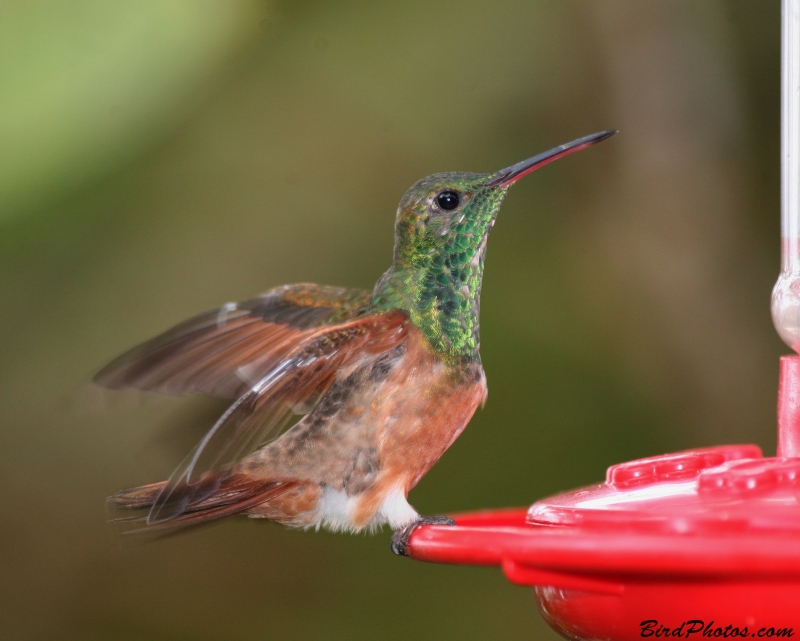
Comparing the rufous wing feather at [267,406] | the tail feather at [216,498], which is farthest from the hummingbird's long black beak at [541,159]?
the tail feather at [216,498]

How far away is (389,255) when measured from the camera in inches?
176

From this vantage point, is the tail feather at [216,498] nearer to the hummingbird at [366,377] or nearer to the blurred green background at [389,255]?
the hummingbird at [366,377]

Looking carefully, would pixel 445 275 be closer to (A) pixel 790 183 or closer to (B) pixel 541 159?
(B) pixel 541 159

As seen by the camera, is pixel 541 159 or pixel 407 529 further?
pixel 407 529

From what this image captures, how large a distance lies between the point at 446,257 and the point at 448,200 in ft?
0.43

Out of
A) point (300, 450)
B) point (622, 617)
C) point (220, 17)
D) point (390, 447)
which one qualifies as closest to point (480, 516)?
point (390, 447)

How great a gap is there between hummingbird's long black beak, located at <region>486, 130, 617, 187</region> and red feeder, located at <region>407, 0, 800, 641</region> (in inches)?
22.4

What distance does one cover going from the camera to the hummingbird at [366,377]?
2062 millimetres

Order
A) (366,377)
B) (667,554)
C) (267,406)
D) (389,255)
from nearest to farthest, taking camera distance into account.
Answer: (667,554), (267,406), (366,377), (389,255)

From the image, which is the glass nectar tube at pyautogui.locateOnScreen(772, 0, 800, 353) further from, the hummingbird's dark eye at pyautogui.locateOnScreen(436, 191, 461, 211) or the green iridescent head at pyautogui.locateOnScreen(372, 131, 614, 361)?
the hummingbird's dark eye at pyautogui.locateOnScreen(436, 191, 461, 211)

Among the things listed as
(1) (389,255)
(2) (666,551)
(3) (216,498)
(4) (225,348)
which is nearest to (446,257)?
(4) (225,348)

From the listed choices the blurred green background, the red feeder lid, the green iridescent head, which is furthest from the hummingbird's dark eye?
the blurred green background

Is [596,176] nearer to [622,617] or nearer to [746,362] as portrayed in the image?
[746,362]

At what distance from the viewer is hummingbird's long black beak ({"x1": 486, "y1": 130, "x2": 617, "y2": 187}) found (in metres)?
1.90
